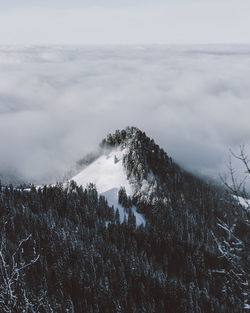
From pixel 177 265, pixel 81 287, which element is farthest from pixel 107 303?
pixel 177 265

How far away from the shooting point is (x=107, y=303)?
110625mm

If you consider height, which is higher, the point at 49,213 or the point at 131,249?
the point at 49,213

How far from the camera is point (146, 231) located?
16688 cm

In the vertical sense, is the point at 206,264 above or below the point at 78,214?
below

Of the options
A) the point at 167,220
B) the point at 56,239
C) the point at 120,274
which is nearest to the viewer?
the point at 120,274

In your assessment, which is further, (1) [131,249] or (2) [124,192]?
(2) [124,192]

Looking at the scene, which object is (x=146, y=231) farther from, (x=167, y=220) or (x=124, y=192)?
(x=124, y=192)

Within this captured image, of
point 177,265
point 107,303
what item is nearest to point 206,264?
point 177,265

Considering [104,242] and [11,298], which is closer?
[11,298]

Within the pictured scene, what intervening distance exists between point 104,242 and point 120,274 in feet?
79.7

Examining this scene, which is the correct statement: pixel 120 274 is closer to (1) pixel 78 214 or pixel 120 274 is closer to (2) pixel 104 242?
(2) pixel 104 242

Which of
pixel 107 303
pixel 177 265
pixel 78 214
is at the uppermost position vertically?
pixel 78 214

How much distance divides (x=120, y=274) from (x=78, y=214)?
54215mm

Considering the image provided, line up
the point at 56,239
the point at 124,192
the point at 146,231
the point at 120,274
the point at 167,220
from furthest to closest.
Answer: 1. the point at 124,192
2. the point at 167,220
3. the point at 146,231
4. the point at 56,239
5. the point at 120,274
